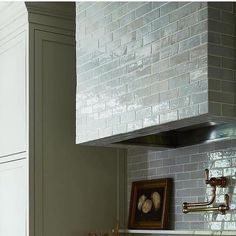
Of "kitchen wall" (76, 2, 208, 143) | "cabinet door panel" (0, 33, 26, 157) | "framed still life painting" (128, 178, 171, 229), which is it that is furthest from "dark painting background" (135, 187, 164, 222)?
"cabinet door panel" (0, 33, 26, 157)

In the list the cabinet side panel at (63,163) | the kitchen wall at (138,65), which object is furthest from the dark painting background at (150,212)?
the kitchen wall at (138,65)

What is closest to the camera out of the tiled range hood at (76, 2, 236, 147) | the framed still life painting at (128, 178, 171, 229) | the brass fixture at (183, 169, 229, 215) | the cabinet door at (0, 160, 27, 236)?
the tiled range hood at (76, 2, 236, 147)

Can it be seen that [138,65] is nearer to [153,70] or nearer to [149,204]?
[153,70]

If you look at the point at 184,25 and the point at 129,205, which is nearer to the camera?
the point at 184,25

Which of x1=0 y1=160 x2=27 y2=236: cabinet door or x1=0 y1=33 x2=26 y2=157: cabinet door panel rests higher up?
x1=0 y1=33 x2=26 y2=157: cabinet door panel

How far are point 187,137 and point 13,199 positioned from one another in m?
1.09

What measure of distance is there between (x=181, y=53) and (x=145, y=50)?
0.23m

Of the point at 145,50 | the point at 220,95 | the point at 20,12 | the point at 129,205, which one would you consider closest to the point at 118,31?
the point at 145,50

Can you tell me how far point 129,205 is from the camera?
363 centimetres

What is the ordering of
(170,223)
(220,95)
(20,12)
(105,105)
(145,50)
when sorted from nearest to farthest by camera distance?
(220,95) < (145,50) < (105,105) < (170,223) < (20,12)

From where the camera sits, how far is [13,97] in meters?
3.63

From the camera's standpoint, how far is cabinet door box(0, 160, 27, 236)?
11.3ft

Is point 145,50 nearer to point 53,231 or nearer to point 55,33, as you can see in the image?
point 55,33

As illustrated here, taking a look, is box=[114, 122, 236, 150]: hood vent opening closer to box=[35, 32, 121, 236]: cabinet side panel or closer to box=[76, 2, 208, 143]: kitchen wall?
box=[76, 2, 208, 143]: kitchen wall
